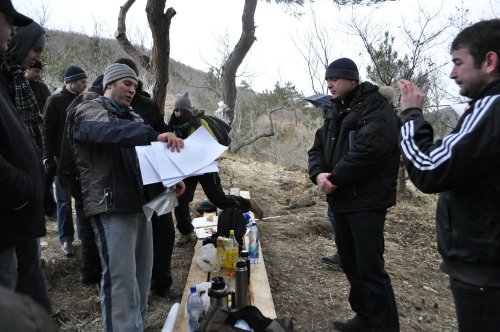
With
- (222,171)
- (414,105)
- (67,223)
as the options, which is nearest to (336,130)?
(414,105)

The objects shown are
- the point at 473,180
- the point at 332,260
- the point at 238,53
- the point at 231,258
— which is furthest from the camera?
A: the point at 238,53

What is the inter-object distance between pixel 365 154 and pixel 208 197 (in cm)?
191

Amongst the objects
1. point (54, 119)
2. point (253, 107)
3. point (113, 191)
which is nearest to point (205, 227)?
point (54, 119)

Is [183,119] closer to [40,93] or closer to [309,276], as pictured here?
[40,93]

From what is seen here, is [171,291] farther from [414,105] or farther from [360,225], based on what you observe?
[414,105]

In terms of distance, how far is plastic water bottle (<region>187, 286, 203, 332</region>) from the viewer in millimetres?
2338

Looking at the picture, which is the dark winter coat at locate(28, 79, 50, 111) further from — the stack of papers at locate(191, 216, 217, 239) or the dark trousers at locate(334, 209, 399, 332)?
the dark trousers at locate(334, 209, 399, 332)

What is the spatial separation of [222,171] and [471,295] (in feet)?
25.0

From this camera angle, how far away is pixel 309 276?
13.5 feet

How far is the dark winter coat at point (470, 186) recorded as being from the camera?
5.09 feet

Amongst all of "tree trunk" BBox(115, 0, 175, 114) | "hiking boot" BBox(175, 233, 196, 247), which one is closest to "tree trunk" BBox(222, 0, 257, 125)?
"tree trunk" BBox(115, 0, 175, 114)

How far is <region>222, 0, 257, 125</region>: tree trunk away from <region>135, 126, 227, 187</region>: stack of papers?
7.63 meters

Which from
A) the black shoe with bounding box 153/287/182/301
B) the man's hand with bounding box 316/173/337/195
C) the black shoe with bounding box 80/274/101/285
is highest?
the man's hand with bounding box 316/173/337/195

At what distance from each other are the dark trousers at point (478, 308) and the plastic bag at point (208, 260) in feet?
6.67
